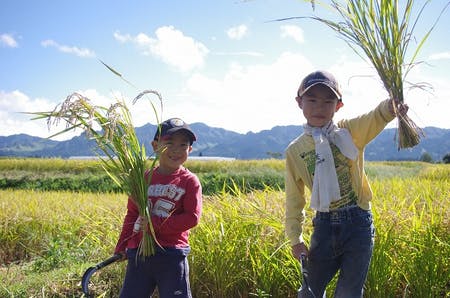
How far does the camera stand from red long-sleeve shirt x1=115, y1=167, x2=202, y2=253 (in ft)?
7.02

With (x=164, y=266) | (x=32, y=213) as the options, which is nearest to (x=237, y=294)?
(x=164, y=266)

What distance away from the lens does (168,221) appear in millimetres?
2131

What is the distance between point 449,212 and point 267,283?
1417 millimetres

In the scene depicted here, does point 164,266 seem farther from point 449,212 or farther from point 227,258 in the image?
point 449,212

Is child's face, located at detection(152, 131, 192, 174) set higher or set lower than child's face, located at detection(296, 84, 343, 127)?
lower

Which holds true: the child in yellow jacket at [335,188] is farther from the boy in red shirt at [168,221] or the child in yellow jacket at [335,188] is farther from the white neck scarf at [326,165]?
the boy in red shirt at [168,221]

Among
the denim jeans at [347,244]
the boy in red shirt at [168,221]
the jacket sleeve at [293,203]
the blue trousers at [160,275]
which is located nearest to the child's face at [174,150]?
the boy in red shirt at [168,221]

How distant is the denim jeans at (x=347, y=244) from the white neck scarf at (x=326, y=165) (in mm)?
99

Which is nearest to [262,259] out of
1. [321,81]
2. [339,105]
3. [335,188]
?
[335,188]

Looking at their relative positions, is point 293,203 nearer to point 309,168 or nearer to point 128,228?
point 309,168

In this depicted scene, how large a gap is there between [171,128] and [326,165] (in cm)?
85

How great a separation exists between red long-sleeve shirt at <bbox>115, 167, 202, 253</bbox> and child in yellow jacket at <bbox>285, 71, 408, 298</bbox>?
0.55m

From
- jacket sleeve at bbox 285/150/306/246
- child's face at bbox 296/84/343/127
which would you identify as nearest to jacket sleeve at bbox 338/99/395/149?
child's face at bbox 296/84/343/127

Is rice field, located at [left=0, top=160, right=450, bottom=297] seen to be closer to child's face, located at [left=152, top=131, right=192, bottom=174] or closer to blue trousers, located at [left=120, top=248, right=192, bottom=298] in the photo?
blue trousers, located at [left=120, top=248, right=192, bottom=298]
